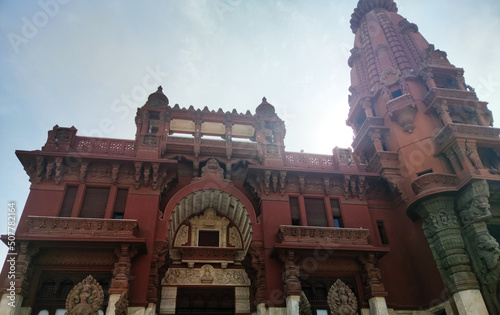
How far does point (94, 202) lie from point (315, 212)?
10435 mm

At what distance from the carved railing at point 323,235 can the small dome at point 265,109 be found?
710cm

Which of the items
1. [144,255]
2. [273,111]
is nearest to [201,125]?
[273,111]

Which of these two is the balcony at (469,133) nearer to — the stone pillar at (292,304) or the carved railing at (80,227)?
the stone pillar at (292,304)

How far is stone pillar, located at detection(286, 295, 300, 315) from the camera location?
12.8 meters

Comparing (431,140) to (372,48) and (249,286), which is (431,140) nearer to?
(372,48)

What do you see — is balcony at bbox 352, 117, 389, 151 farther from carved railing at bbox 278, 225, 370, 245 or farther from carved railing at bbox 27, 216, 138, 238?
carved railing at bbox 27, 216, 138, 238

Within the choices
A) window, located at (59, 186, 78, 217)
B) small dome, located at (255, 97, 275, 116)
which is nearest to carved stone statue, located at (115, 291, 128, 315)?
window, located at (59, 186, 78, 217)

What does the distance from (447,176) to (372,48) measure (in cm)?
1284

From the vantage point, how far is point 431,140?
702 inches

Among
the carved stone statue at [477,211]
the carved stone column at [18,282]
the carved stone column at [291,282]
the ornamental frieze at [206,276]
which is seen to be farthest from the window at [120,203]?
the carved stone statue at [477,211]

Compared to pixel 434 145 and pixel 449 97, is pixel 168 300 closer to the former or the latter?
pixel 434 145

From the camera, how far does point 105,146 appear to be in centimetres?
1653

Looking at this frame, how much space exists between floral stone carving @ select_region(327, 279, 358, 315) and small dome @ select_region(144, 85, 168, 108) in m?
12.7

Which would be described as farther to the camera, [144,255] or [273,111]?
[273,111]
